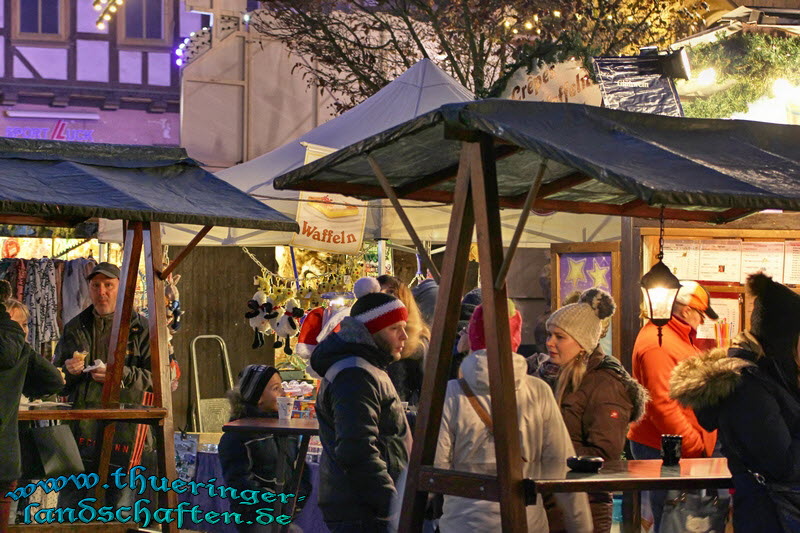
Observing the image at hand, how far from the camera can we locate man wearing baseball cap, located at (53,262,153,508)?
28.2 ft

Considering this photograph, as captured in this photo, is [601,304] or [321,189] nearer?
[321,189]

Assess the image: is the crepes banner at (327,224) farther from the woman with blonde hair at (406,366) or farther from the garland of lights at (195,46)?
the garland of lights at (195,46)

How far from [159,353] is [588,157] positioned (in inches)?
175

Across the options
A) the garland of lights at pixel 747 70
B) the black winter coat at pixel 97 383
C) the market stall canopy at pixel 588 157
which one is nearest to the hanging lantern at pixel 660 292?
the market stall canopy at pixel 588 157

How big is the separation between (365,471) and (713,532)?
186 centimetres

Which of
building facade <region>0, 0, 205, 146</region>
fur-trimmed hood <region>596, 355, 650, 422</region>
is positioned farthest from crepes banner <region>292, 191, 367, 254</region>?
building facade <region>0, 0, 205, 146</region>

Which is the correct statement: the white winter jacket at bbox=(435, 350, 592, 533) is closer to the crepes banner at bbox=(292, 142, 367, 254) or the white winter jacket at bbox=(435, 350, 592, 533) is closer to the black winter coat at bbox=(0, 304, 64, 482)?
the black winter coat at bbox=(0, 304, 64, 482)

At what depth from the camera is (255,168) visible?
11.7 meters

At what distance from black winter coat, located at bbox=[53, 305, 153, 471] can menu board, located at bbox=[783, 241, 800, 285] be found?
5.27m

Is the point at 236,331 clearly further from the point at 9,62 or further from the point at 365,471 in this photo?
the point at 365,471

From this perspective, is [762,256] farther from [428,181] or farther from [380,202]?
[428,181]

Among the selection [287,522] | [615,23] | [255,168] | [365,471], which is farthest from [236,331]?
[365,471]

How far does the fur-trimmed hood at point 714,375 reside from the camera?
5043mm

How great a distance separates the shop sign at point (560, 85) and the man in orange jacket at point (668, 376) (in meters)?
3.90
